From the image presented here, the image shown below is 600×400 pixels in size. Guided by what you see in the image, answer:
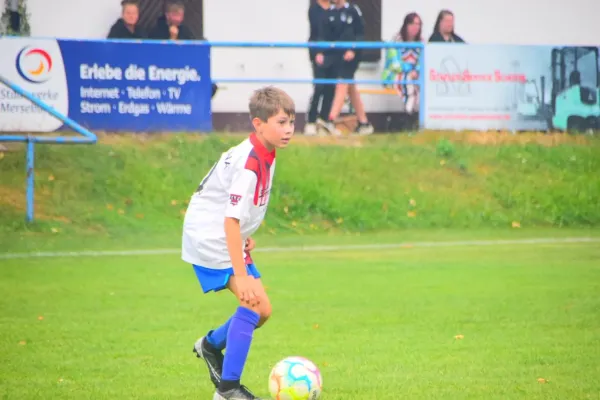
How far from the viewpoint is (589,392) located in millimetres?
6668

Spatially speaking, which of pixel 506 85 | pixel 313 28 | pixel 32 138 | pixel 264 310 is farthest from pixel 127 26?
pixel 264 310

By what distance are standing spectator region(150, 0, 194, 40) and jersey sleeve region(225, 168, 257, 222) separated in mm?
14458

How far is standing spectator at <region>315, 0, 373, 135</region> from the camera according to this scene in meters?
21.1

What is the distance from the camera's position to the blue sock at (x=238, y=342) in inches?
250

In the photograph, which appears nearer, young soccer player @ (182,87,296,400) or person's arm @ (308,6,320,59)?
young soccer player @ (182,87,296,400)

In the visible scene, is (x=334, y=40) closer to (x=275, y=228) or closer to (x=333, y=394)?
(x=275, y=228)

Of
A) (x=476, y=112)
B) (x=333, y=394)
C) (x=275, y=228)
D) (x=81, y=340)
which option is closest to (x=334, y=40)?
(x=476, y=112)

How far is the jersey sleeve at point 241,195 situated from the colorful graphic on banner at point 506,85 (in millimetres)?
14290

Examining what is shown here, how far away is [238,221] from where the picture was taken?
6.19 meters

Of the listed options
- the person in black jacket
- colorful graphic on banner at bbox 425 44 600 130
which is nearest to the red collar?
colorful graphic on banner at bbox 425 44 600 130

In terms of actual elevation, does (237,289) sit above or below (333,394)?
above

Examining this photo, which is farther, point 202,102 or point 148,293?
point 202,102

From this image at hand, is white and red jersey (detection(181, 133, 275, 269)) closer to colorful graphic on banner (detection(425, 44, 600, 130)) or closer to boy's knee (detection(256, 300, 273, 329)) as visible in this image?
boy's knee (detection(256, 300, 273, 329))

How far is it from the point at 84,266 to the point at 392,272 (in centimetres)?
360
